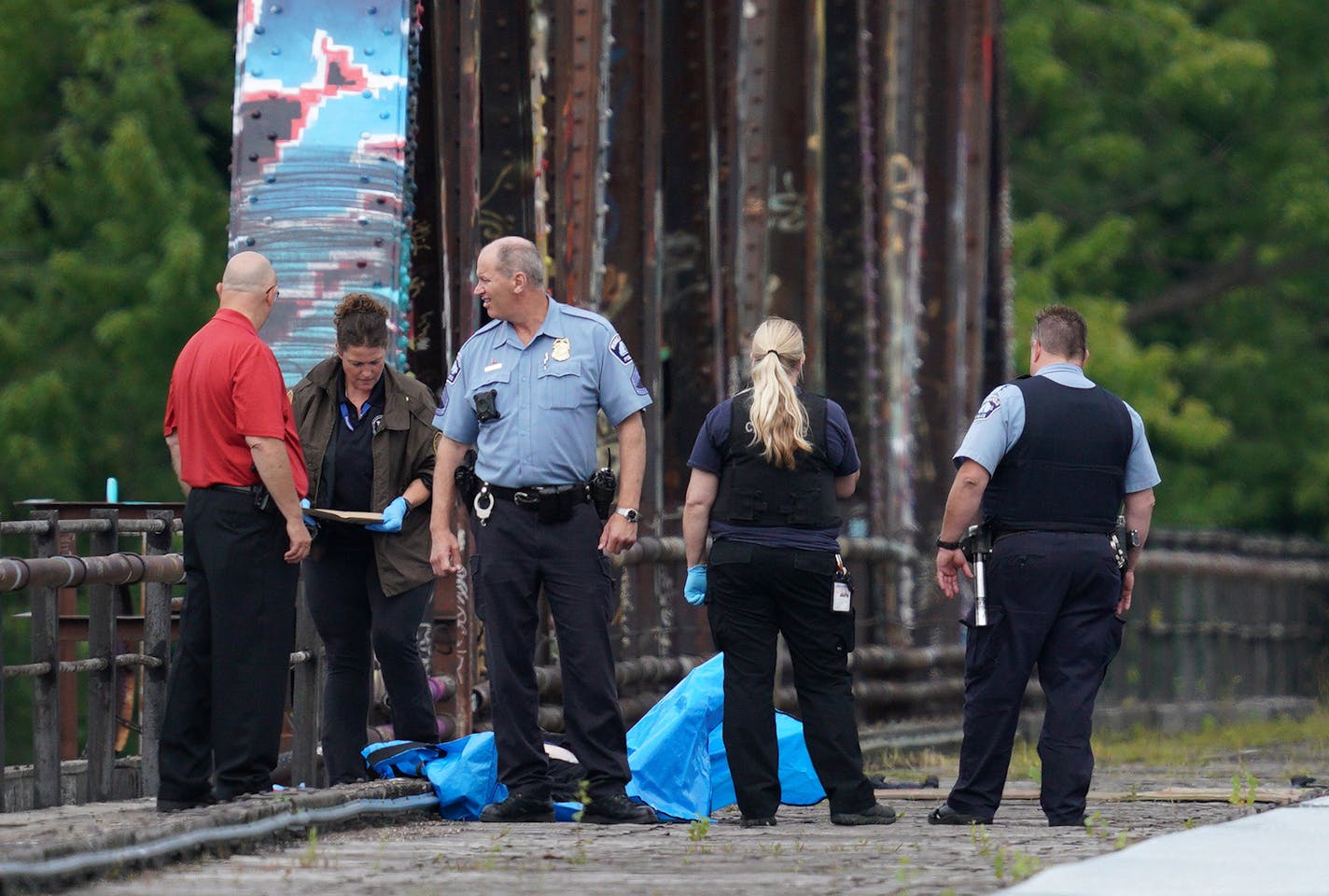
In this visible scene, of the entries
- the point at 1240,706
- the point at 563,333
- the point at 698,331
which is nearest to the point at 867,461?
the point at 698,331

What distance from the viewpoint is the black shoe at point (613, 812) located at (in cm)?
793

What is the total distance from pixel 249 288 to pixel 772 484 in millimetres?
1743

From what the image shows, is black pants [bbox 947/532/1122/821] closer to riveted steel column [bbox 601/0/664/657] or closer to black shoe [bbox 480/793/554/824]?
black shoe [bbox 480/793/554/824]

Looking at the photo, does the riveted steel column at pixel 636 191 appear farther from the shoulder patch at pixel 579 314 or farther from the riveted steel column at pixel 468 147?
the shoulder patch at pixel 579 314

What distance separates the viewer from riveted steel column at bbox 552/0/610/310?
35.1 ft

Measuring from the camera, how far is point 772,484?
320 inches

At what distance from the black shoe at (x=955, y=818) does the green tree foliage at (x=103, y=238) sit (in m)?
12.2

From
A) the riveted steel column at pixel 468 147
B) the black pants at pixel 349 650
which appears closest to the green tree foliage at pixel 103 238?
the riveted steel column at pixel 468 147

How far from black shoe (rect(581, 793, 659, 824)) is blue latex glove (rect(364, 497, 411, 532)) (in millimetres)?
1073

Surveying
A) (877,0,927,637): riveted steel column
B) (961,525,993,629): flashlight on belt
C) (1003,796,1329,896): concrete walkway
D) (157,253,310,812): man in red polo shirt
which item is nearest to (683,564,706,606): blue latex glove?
(961,525,993,629): flashlight on belt

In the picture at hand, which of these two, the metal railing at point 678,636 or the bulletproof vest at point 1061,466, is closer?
the metal railing at point 678,636

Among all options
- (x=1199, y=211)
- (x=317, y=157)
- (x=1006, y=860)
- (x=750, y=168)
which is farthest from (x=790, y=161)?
(x=1199, y=211)

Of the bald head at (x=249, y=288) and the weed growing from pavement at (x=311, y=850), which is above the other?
the bald head at (x=249, y=288)

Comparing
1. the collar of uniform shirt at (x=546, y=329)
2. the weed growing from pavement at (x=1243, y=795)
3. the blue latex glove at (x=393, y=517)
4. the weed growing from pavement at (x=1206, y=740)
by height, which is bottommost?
the weed growing from pavement at (x=1206, y=740)
